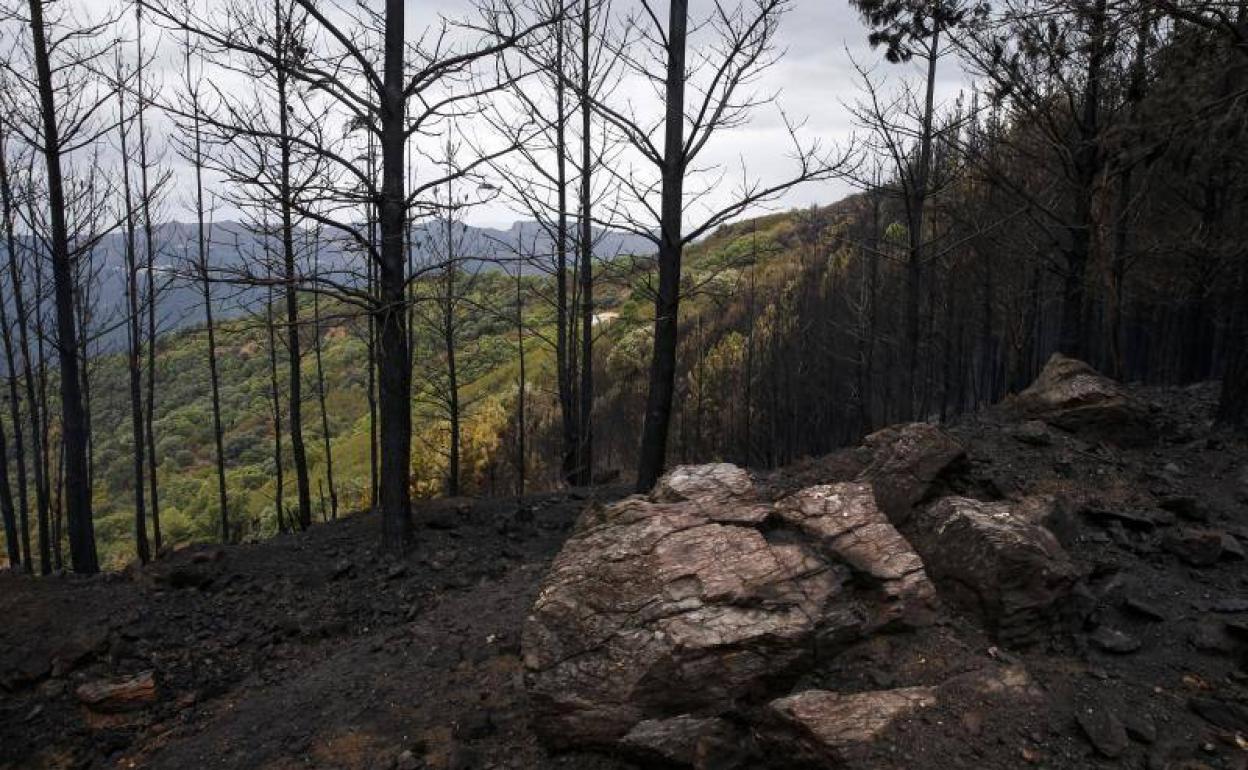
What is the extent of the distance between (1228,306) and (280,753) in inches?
950

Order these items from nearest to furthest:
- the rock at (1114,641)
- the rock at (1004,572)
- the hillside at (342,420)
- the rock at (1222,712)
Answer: the rock at (1222,712) → the rock at (1114,641) → the rock at (1004,572) → the hillside at (342,420)

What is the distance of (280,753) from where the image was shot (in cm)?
483

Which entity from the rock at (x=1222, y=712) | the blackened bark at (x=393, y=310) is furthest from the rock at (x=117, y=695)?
the rock at (x=1222, y=712)

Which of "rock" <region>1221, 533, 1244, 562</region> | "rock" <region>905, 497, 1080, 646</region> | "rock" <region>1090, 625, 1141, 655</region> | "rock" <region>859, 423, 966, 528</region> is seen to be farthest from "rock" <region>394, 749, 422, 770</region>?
"rock" <region>1221, 533, 1244, 562</region>

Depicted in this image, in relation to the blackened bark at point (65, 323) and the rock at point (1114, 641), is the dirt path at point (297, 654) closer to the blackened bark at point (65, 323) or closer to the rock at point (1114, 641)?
the blackened bark at point (65, 323)

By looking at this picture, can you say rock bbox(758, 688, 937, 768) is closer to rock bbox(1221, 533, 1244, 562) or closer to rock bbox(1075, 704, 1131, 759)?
rock bbox(1075, 704, 1131, 759)

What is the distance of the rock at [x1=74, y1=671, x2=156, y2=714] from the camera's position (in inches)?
245

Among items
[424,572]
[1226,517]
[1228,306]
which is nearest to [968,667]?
[1226,517]

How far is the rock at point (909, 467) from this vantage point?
18.5ft

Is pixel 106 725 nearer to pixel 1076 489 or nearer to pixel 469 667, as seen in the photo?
pixel 469 667

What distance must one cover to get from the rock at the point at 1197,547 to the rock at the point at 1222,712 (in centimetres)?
200

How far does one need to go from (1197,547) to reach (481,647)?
19.4 feet

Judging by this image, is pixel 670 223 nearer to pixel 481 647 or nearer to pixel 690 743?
pixel 481 647

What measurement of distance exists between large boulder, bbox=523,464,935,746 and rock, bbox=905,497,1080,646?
27 centimetres
